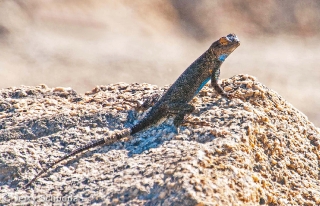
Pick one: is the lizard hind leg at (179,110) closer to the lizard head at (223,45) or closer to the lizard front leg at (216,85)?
the lizard front leg at (216,85)

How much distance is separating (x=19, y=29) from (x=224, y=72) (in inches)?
161

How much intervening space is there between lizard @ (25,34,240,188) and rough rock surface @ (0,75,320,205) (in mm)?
48

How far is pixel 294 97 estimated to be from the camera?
920 centimetres

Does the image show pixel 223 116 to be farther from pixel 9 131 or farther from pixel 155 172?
pixel 9 131

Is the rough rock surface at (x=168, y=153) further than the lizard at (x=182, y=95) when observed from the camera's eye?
No

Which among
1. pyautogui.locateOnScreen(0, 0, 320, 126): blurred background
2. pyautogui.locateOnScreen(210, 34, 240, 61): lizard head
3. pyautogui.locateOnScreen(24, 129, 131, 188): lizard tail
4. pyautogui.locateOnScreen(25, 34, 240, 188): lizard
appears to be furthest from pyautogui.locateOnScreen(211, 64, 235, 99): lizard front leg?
pyautogui.locateOnScreen(0, 0, 320, 126): blurred background

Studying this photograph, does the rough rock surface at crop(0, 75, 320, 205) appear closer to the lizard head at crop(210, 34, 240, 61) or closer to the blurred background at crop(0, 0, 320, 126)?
the lizard head at crop(210, 34, 240, 61)

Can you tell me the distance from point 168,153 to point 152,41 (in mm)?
7703

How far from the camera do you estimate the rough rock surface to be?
2.51 m

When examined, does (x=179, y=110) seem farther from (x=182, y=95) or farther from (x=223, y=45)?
(x=223, y=45)

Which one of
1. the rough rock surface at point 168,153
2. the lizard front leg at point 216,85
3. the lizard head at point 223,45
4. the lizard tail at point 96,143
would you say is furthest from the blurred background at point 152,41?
the lizard tail at point 96,143

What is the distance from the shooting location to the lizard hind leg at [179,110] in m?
3.12

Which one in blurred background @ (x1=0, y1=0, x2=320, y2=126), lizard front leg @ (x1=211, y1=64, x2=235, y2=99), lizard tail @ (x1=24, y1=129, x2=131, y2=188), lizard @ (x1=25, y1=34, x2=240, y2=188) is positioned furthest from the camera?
blurred background @ (x1=0, y1=0, x2=320, y2=126)

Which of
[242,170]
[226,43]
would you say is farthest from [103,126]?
[226,43]
